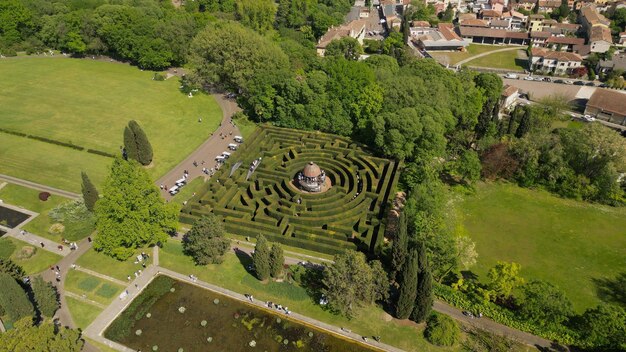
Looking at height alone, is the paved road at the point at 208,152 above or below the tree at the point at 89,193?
below

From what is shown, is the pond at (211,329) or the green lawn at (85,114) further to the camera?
the green lawn at (85,114)

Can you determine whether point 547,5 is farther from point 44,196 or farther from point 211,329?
point 44,196

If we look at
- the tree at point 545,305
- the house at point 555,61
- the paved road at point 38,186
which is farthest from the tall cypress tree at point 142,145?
the house at point 555,61

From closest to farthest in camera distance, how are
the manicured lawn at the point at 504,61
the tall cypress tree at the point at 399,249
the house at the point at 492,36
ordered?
the tall cypress tree at the point at 399,249 → the manicured lawn at the point at 504,61 → the house at the point at 492,36

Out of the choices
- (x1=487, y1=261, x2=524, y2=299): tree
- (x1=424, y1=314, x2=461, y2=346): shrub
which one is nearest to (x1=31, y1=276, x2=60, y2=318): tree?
(x1=424, y1=314, x2=461, y2=346): shrub

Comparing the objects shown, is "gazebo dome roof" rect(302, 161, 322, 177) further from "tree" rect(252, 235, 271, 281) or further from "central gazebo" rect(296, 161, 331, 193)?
"tree" rect(252, 235, 271, 281)

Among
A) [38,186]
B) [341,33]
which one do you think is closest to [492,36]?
[341,33]

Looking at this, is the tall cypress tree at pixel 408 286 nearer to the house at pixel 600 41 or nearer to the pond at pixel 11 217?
the pond at pixel 11 217
